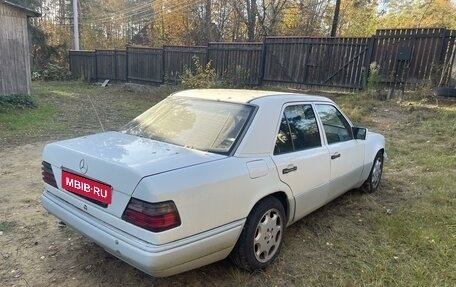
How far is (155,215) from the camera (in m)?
2.20

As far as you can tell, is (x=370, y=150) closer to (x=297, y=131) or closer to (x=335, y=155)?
(x=335, y=155)

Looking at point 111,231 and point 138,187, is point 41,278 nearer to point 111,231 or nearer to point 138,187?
point 111,231

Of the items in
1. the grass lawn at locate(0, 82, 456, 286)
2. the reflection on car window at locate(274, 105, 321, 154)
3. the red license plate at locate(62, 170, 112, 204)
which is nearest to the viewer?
the red license plate at locate(62, 170, 112, 204)

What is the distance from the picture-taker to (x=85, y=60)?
22469mm

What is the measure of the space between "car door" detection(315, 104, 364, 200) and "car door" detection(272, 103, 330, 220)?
17 cm

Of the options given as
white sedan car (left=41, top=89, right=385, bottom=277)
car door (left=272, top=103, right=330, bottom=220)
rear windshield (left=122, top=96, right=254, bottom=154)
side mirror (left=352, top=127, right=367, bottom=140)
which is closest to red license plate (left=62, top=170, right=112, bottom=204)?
white sedan car (left=41, top=89, right=385, bottom=277)

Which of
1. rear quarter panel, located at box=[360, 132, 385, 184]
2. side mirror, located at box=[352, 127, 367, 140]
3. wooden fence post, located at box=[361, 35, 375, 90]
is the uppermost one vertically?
wooden fence post, located at box=[361, 35, 375, 90]

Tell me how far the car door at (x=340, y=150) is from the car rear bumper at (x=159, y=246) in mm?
1610

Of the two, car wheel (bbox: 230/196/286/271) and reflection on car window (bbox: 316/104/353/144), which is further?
reflection on car window (bbox: 316/104/353/144)

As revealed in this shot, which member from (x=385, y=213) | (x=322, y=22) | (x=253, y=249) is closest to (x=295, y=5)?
(x=322, y=22)

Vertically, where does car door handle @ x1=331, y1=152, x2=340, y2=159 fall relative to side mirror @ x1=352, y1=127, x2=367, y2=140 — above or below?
below

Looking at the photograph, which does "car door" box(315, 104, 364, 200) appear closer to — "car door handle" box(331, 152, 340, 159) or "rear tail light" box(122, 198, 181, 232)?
"car door handle" box(331, 152, 340, 159)

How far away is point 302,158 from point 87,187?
6.17ft

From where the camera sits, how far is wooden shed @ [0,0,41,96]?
10773mm
